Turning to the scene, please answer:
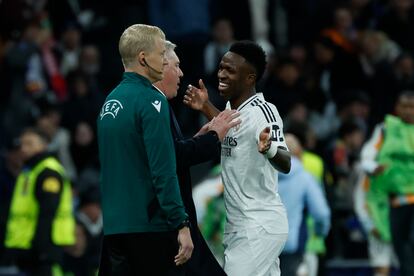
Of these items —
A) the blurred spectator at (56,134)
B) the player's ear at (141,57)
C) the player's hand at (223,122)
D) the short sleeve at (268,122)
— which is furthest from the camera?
the blurred spectator at (56,134)

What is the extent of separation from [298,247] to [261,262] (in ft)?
13.4

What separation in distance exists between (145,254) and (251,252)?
0.79m

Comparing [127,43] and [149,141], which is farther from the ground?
[127,43]

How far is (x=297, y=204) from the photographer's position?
12336mm

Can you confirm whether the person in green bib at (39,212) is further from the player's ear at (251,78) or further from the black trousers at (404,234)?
the player's ear at (251,78)

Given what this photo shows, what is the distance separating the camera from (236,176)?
8.38m

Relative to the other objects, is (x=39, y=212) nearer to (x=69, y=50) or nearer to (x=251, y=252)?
(x=69, y=50)

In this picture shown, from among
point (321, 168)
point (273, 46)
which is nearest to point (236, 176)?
point (321, 168)

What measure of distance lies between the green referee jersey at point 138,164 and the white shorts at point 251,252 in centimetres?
73

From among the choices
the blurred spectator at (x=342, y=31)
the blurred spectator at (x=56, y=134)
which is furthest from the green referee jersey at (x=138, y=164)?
the blurred spectator at (x=342, y=31)

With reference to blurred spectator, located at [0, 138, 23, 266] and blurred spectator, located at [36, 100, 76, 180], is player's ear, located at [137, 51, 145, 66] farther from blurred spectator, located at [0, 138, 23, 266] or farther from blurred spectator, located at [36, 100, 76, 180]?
blurred spectator, located at [36, 100, 76, 180]

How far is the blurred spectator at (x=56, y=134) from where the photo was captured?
629 inches

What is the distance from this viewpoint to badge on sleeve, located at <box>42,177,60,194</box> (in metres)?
12.9

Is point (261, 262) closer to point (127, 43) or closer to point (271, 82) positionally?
point (127, 43)
